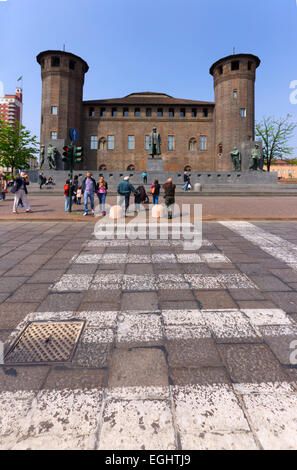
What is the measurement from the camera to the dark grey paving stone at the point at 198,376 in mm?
1928

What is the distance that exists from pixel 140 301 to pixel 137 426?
5.86 feet

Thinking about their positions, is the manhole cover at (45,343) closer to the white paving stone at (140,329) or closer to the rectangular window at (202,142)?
the white paving stone at (140,329)

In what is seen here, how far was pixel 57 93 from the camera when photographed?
43.2m

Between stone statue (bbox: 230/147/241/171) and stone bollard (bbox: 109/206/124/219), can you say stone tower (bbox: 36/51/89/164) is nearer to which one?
stone statue (bbox: 230/147/241/171)

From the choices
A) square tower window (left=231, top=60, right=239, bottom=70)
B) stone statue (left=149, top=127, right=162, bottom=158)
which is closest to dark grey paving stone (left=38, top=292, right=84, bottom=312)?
stone statue (left=149, top=127, right=162, bottom=158)

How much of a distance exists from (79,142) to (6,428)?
163 feet

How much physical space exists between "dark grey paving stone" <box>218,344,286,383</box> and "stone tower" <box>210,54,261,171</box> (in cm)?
4372

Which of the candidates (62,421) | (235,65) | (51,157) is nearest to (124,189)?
(62,421)

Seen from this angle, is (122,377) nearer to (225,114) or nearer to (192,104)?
(225,114)

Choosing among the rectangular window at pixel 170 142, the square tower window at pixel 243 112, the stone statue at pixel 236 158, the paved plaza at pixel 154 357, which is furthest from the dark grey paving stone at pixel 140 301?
the rectangular window at pixel 170 142

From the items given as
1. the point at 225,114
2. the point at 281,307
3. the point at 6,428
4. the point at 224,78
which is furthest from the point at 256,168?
the point at 6,428

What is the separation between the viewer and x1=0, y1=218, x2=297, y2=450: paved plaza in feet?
5.05

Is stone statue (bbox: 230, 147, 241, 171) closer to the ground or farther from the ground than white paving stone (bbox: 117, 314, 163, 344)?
farther from the ground

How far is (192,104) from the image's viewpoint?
47.4 metres
